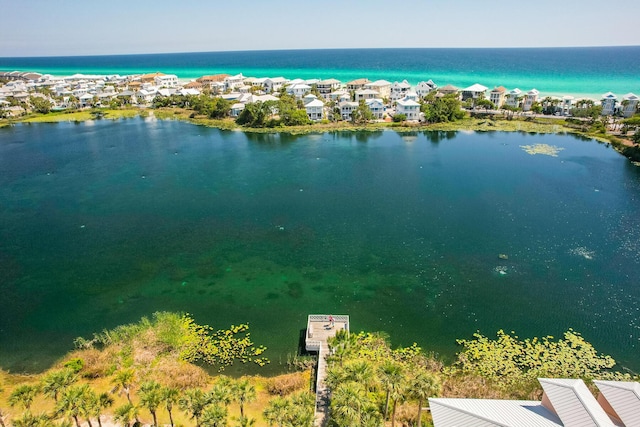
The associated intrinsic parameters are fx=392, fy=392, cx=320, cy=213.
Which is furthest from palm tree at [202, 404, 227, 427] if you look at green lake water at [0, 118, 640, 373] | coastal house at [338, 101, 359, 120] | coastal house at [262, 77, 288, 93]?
coastal house at [262, 77, 288, 93]

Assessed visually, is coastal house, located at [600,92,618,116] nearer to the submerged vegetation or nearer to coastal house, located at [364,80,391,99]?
coastal house, located at [364,80,391,99]

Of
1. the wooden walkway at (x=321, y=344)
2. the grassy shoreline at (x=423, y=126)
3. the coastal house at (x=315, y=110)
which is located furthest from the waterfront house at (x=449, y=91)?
the wooden walkway at (x=321, y=344)

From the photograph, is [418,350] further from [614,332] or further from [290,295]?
[614,332]

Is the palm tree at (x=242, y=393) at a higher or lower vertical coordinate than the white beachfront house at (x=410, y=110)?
lower

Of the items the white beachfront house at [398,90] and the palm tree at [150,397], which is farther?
the white beachfront house at [398,90]

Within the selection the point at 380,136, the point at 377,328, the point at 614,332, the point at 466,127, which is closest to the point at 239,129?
the point at 380,136

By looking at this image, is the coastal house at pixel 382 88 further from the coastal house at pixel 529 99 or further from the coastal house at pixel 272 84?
the coastal house at pixel 529 99

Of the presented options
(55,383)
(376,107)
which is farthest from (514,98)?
(55,383)
